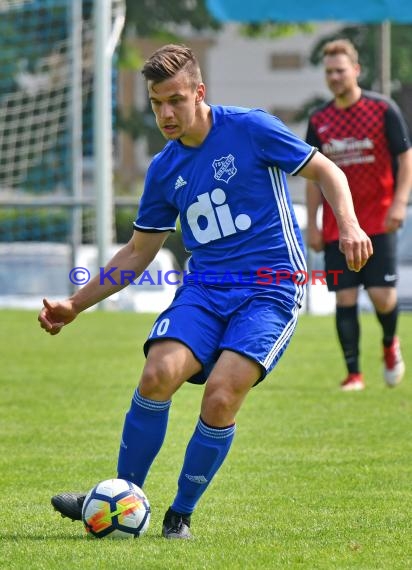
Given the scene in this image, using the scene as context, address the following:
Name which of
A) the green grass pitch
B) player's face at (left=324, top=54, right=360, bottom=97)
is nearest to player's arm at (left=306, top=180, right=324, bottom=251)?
player's face at (left=324, top=54, right=360, bottom=97)

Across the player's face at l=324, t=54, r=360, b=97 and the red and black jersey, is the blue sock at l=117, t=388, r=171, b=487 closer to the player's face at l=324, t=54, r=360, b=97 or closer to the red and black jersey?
the red and black jersey

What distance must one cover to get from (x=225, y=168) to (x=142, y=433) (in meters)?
1.10

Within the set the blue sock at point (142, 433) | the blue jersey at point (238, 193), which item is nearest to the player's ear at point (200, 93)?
the blue jersey at point (238, 193)

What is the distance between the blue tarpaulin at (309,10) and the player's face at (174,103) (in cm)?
1150

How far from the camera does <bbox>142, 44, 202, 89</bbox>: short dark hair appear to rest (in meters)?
5.16

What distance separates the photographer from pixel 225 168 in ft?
17.7

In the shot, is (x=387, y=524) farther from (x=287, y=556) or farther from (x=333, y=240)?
(x=333, y=240)

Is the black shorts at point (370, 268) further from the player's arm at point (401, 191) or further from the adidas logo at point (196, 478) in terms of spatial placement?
the adidas logo at point (196, 478)

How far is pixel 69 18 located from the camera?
1859 centimetres

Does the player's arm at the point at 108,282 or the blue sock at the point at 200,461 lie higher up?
the player's arm at the point at 108,282

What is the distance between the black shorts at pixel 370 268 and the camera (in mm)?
9547

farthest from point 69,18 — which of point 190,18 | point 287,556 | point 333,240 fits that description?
point 190,18

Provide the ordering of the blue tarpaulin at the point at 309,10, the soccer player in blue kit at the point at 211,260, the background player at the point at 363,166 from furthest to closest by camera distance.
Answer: the blue tarpaulin at the point at 309,10
the background player at the point at 363,166
the soccer player in blue kit at the point at 211,260

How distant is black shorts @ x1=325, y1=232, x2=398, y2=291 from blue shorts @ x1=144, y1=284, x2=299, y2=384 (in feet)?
13.7
